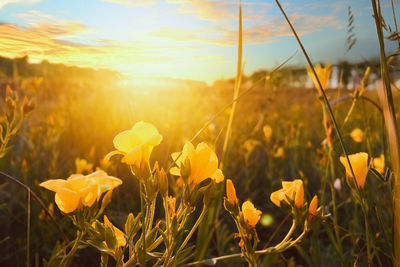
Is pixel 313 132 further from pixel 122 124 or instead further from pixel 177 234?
pixel 177 234

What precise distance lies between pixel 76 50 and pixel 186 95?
5.38 meters

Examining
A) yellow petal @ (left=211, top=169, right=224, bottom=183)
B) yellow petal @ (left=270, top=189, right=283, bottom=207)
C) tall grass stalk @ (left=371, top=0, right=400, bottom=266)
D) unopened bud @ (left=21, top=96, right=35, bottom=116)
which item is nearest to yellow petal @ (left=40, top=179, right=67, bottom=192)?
yellow petal @ (left=211, top=169, right=224, bottom=183)

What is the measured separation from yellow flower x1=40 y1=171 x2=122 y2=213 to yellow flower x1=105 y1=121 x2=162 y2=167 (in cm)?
5

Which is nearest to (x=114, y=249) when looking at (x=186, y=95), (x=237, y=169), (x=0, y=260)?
(x=0, y=260)

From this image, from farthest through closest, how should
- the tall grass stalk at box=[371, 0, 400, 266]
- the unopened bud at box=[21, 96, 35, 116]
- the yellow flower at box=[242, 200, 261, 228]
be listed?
1. the unopened bud at box=[21, 96, 35, 116]
2. the yellow flower at box=[242, 200, 261, 228]
3. the tall grass stalk at box=[371, 0, 400, 266]

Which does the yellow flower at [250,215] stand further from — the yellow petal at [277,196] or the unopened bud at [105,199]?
the unopened bud at [105,199]

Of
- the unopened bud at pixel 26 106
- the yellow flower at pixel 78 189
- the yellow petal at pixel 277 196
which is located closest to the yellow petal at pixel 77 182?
the yellow flower at pixel 78 189

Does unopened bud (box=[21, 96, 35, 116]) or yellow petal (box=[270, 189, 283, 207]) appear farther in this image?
unopened bud (box=[21, 96, 35, 116])

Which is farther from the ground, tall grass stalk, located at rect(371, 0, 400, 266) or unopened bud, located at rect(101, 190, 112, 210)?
tall grass stalk, located at rect(371, 0, 400, 266)

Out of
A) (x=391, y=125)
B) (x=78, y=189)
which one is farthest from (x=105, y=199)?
(x=391, y=125)

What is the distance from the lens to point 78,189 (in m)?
0.80

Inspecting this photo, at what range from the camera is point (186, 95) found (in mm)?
6395

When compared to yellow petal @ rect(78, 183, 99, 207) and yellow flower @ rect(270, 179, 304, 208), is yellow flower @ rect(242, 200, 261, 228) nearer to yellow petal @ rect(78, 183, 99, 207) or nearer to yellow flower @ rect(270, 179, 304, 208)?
yellow flower @ rect(270, 179, 304, 208)

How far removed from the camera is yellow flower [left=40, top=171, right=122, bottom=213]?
0.76 metres
